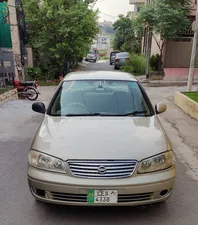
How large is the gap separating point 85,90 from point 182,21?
12.3 meters

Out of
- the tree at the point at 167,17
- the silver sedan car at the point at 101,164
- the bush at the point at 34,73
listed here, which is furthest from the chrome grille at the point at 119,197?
the bush at the point at 34,73

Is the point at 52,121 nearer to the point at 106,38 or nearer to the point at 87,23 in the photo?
the point at 87,23

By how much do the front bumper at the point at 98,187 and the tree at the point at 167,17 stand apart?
1280cm

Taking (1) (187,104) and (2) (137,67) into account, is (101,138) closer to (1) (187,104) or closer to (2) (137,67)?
(1) (187,104)

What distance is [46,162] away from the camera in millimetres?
2824

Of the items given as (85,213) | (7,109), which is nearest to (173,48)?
(7,109)

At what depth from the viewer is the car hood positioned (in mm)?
2766

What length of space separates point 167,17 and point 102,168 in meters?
13.1

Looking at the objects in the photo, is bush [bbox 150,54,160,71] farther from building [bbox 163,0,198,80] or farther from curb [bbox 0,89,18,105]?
curb [bbox 0,89,18,105]

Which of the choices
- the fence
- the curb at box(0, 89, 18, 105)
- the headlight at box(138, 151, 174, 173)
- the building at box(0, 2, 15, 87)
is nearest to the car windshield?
A: the headlight at box(138, 151, 174, 173)

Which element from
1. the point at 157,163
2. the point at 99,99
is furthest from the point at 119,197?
the point at 99,99

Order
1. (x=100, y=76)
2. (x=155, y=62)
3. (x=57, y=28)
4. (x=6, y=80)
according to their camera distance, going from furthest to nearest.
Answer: (x=155, y=62) < (x=57, y=28) < (x=6, y=80) < (x=100, y=76)

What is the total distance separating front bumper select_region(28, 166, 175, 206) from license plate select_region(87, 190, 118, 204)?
0.12 feet

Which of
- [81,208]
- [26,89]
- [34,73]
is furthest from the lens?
[34,73]
